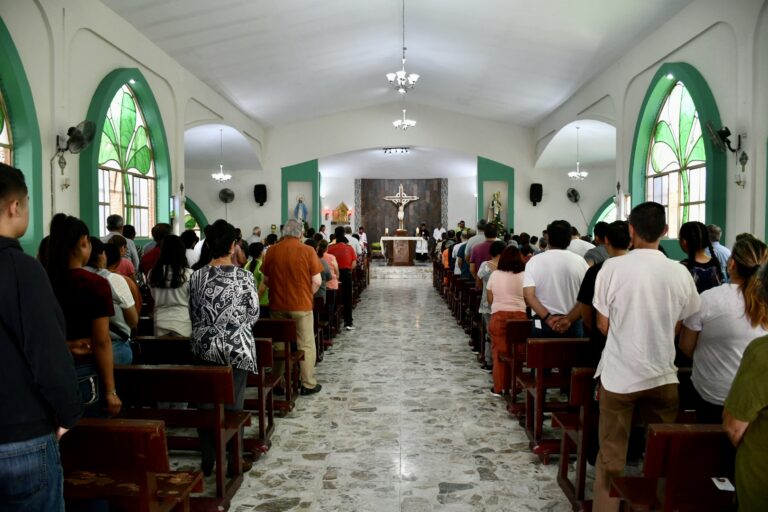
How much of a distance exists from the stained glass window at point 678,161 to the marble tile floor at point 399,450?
12.7ft

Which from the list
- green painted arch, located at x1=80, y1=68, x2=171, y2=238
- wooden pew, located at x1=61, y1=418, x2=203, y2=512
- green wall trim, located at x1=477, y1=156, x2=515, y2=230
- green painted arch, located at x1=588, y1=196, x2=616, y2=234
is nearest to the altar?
green wall trim, located at x1=477, y1=156, x2=515, y2=230

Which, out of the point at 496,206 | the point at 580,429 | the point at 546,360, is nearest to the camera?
the point at 580,429

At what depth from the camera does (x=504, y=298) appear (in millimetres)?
4871

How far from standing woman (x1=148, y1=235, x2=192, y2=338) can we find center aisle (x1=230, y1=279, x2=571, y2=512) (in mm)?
999

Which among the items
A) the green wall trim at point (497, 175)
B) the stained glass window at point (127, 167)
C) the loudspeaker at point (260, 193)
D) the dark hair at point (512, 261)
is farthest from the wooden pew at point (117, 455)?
the green wall trim at point (497, 175)

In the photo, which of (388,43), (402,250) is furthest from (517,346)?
(402,250)

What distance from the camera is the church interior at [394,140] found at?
11.8 feet

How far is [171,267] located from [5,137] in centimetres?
277

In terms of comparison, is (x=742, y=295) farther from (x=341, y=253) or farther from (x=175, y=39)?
(x=175, y=39)

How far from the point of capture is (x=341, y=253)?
8320 millimetres

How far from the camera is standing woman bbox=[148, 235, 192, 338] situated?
3855 mm

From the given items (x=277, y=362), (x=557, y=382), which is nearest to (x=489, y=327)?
(x=557, y=382)

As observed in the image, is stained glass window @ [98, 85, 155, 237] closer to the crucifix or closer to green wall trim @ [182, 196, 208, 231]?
green wall trim @ [182, 196, 208, 231]

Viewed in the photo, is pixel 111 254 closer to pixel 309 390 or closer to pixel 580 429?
pixel 309 390
